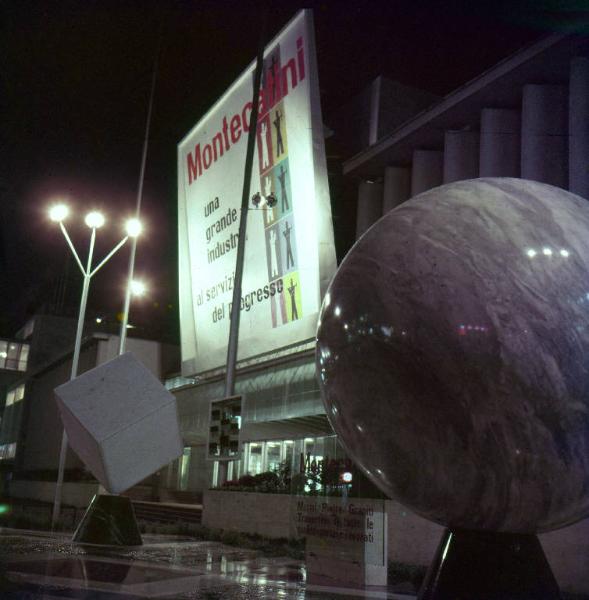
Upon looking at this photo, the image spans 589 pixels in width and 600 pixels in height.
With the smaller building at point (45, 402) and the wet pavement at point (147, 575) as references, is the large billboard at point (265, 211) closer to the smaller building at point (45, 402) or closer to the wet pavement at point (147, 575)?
the smaller building at point (45, 402)

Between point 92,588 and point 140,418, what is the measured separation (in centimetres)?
408

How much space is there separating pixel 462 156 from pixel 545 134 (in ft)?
10.6

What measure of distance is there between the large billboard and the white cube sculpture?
9.36 meters

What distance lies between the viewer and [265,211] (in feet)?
68.4

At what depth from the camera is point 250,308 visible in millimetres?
21562

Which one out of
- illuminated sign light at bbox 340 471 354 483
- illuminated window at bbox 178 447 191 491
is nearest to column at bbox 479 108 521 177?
illuminated sign light at bbox 340 471 354 483

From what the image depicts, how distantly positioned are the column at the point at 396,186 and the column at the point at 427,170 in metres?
1.01

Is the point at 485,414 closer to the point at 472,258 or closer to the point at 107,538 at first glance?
the point at 472,258

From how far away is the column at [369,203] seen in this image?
22.5 m

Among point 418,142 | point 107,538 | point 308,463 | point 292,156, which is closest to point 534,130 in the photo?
point 418,142

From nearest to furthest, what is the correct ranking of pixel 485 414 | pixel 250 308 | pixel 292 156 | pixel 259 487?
pixel 485 414
pixel 259 487
pixel 292 156
pixel 250 308

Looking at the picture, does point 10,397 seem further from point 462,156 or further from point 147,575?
point 147,575

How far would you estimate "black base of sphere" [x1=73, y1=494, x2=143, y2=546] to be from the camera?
31.9 ft

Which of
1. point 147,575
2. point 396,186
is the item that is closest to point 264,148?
point 396,186
